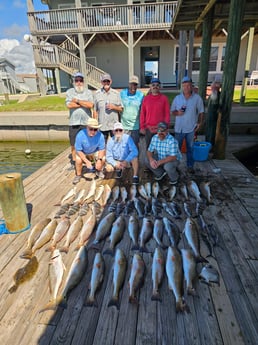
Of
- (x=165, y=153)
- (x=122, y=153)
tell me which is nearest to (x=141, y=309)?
(x=165, y=153)

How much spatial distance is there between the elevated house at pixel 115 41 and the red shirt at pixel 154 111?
7260 mm

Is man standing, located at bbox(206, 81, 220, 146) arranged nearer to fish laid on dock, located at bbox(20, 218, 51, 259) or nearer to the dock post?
fish laid on dock, located at bbox(20, 218, 51, 259)

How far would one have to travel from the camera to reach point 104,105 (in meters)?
4.34

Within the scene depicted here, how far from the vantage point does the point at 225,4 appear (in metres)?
5.86

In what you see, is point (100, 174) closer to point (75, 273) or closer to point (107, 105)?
point (107, 105)

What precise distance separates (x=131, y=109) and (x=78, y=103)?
1.00 meters

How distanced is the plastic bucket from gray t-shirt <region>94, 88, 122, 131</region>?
186 centimetres

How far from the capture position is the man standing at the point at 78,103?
4.21 meters

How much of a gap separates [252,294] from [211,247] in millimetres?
610

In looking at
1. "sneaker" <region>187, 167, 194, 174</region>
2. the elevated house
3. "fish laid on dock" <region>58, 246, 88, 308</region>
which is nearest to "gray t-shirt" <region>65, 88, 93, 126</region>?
"sneaker" <region>187, 167, 194, 174</region>

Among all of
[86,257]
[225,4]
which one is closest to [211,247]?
[86,257]

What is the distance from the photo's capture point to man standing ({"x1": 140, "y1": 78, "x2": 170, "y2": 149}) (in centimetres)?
411

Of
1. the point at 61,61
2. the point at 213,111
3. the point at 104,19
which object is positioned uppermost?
the point at 104,19

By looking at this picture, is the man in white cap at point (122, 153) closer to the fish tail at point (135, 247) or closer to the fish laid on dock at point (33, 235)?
→ the fish laid on dock at point (33, 235)
